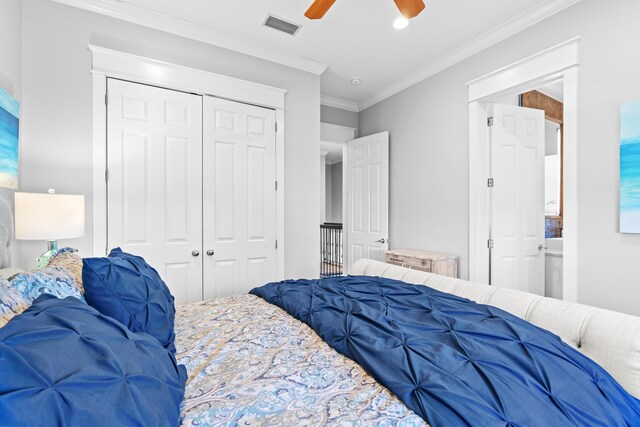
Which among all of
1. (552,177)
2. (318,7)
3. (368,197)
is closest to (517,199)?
(368,197)

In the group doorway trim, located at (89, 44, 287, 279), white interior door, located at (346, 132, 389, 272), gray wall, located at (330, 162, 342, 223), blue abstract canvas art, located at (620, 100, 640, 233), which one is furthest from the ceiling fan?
gray wall, located at (330, 162, 342, 223)

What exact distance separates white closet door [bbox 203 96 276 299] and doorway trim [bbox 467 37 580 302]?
202 centimetres

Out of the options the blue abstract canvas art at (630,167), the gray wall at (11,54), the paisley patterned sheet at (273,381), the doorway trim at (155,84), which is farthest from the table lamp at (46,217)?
the blue abstract canvas art at (630,167)

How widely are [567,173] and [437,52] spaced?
1735mm

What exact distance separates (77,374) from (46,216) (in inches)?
66.7

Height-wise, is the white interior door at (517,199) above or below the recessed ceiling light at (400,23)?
below

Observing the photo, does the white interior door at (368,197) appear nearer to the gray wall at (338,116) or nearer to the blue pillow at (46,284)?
the gray wall at (338,116)

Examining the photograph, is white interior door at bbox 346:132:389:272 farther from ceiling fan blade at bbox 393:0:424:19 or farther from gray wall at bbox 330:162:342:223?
gray wall at bbox 330:162:342:223

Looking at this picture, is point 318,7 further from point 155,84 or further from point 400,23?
point 155,84

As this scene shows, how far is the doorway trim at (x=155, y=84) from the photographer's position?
2.46 metres

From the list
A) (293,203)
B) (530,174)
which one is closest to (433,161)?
(530,174)

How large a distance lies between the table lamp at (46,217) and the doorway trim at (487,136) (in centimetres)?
325

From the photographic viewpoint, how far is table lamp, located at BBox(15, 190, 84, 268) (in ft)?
5.70

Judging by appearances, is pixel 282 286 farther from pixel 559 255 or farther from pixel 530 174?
pixel 559 255
